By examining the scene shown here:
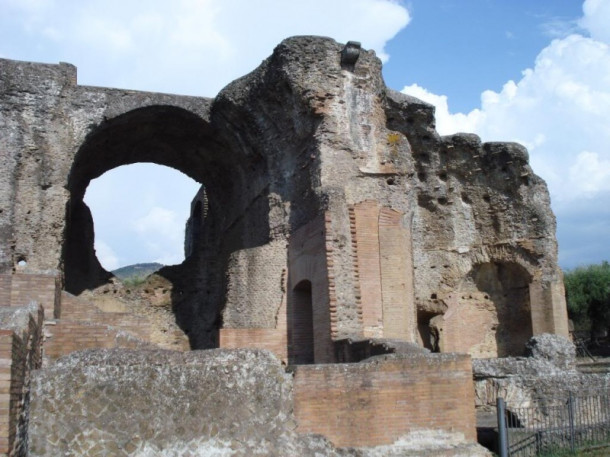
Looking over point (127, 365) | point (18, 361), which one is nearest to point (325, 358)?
point (127, 365)

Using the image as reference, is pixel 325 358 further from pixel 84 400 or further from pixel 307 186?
pixel 84 400

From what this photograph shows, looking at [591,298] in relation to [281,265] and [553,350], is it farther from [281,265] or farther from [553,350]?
[281,265]

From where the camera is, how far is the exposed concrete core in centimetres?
1207

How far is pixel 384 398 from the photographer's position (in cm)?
727

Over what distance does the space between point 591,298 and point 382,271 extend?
24043 mm

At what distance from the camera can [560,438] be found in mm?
8719

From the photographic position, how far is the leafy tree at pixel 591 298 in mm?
32781

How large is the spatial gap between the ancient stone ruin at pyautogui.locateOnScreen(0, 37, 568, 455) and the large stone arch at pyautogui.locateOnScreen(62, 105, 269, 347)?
59 millimetres

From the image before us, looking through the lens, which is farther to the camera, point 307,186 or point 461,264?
→ point 461,264

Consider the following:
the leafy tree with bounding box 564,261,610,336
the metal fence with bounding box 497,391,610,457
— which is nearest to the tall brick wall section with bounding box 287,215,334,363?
the metal fence with bounding box 497,391,610,457

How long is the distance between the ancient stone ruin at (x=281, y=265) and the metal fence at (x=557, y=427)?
3.96 ft

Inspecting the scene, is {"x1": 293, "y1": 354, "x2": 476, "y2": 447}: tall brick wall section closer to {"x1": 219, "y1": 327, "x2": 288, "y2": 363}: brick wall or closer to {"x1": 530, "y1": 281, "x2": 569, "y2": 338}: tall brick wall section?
{"x1": 219, "y1": 327, "x2": 288, "y2": 363}: brick wall

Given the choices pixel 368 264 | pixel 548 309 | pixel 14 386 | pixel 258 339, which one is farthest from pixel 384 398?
pixel 548 309

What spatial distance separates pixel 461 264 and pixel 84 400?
12.1 metres
